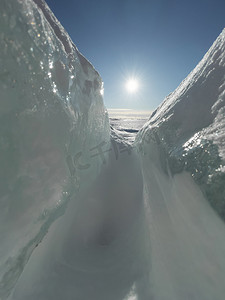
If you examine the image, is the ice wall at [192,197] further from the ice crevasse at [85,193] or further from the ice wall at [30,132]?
the ice wall at [30,132]

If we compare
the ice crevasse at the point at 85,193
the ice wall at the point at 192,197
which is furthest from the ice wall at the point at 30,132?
the ice wall at the point at 192,197

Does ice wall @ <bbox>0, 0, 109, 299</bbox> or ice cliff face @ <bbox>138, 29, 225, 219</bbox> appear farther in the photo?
ice cliff face @ <bbox>138, 29, 225, 219</bbox>

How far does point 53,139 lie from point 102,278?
1187mm

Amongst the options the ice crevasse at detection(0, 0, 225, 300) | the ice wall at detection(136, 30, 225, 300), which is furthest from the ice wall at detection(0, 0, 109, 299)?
the ice wall at detection(136, 30, 225, 300)

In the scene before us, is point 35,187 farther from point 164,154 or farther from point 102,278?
point 164,154

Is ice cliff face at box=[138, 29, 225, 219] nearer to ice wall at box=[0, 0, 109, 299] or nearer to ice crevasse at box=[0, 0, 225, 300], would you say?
ice crevasse at box=[0, 0, 225, 300]

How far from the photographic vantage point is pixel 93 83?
7.57 feet

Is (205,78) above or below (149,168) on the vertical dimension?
above

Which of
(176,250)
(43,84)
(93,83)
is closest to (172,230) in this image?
(176,250)

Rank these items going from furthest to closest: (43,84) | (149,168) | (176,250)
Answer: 1. (149,168)
2. (176,250)
3. (43,84)

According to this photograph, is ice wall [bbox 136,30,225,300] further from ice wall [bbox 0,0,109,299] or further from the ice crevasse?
ice wall [bbox 0,0,109,299]

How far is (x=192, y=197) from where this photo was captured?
1.18m

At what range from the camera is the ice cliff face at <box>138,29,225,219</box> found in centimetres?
107

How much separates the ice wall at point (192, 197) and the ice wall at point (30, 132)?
86 centimetres
